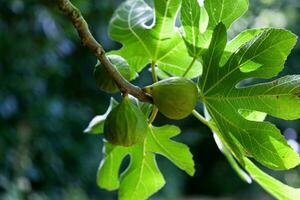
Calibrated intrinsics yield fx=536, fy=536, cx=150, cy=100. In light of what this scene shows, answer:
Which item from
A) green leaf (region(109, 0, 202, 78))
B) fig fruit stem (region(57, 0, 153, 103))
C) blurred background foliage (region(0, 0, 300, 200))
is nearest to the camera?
fig fruit stem (region(57, 0, 153, 103))

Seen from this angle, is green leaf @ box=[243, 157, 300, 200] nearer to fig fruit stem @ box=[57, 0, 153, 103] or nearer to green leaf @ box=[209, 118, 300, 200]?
green leaf @ box=[209, 118, 300, 200]

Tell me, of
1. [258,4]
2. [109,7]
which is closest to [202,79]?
[109,7]

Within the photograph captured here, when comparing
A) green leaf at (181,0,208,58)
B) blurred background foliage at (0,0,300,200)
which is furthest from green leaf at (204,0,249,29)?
blurred background foliage at (0,0,300,200)

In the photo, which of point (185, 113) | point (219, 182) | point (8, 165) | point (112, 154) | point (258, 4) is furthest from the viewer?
point (219, 182)

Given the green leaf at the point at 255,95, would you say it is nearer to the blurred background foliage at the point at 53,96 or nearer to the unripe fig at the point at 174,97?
the unripe fig at the point at 174,97

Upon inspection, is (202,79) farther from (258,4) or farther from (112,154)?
(258,4)

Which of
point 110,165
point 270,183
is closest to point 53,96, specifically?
point 110,165

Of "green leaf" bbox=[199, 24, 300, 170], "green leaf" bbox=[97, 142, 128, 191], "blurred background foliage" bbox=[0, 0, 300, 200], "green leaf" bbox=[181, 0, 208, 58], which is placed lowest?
"blurred background foliage" bbox=[0, 0, 300, 200]
